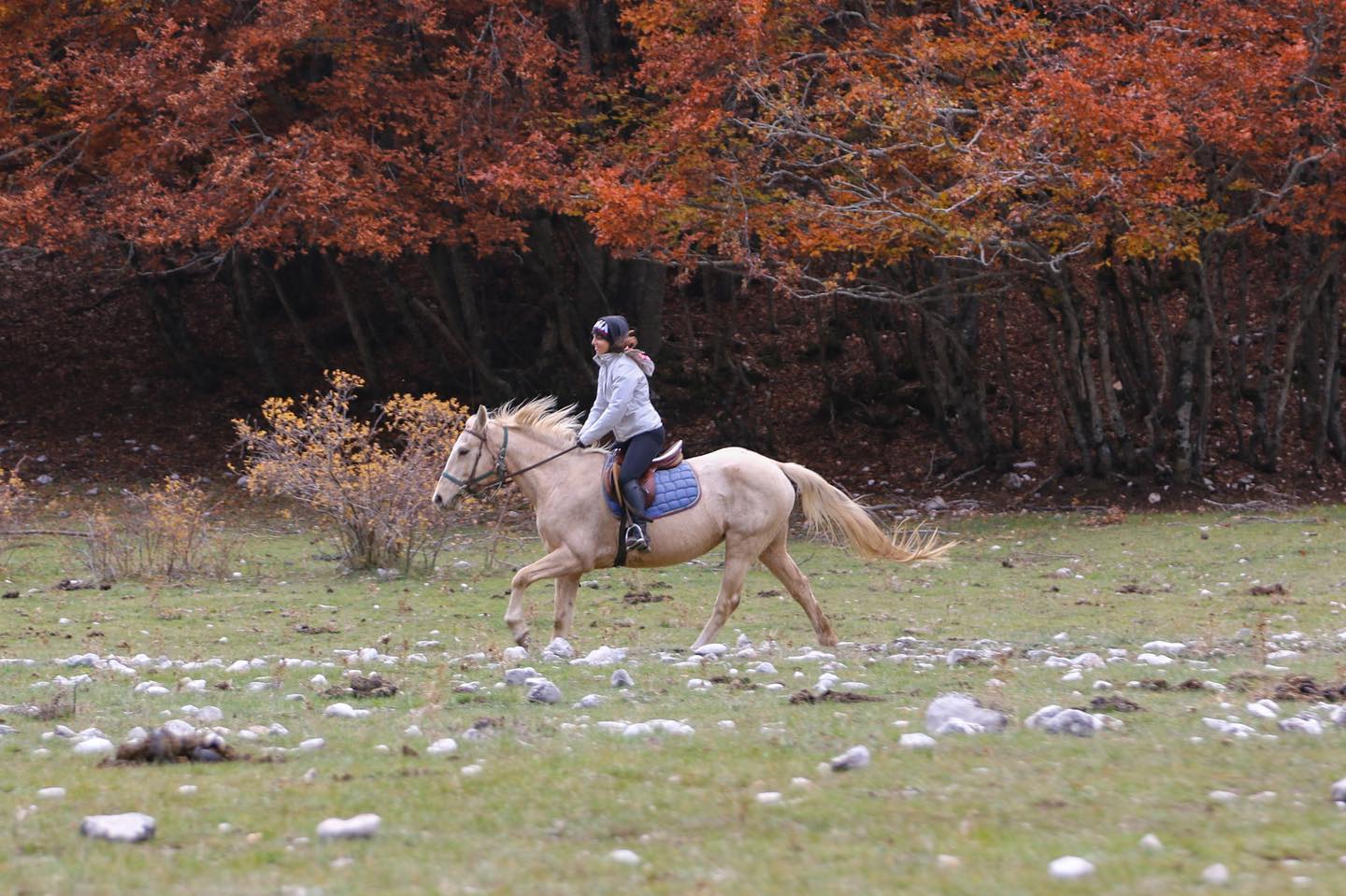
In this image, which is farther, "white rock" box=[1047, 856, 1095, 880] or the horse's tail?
the horse's tail

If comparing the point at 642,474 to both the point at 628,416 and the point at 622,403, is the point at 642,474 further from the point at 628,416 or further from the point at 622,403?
the point at 622,403

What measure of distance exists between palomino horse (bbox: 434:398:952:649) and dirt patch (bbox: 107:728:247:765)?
17.1 ft

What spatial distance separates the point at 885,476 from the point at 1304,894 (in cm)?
2486

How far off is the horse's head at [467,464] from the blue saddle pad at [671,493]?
1193 millimetres

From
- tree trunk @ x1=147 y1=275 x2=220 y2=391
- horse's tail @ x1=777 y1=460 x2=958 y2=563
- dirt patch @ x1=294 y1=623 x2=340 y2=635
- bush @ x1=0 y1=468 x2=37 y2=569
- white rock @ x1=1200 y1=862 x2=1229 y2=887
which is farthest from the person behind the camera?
tree trunk @ x1=147 y1=275 x2=220 y2=391

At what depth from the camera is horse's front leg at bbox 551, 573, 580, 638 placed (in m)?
12.7

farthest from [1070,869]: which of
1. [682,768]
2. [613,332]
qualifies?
[613,332]

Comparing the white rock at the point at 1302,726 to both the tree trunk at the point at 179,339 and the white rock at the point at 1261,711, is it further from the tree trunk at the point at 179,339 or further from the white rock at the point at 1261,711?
the tree trunk at the point at 179,339

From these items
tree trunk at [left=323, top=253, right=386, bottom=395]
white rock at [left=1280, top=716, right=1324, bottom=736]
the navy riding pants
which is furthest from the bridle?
tree trunk at [left=323, top=253, right=386, bottom=395]

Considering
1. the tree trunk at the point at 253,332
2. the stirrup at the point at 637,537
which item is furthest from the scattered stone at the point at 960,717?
the tree trunk at the point at 253,332

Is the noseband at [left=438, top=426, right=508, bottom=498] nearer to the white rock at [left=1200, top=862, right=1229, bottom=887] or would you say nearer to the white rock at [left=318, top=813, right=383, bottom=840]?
the white rock at [left=318, top=813, right=383, bottom=840]

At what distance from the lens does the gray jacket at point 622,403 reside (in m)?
12.5

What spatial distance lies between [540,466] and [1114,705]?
20.1 feet

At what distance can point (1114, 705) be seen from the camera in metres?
8.35
